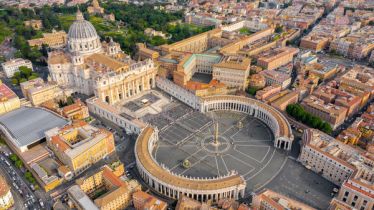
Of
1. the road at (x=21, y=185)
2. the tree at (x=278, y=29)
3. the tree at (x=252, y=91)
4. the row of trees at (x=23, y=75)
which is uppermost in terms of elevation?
the tree at (x=278, y=29)

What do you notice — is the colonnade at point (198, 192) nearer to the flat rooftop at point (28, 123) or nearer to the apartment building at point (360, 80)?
the flat rooftop at point (28, 123)

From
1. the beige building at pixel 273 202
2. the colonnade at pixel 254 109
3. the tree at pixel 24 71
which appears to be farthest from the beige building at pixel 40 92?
the beige building at pixel 273 202

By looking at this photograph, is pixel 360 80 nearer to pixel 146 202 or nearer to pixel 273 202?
pixel 273 202

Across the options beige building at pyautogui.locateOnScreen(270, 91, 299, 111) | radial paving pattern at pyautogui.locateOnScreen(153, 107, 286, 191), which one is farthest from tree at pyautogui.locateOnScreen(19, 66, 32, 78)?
beige building at pyautogui.locateOnScreen(270, 91, 299, 111)

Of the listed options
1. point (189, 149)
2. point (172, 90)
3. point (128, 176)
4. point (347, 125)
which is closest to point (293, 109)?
point (347, 125)

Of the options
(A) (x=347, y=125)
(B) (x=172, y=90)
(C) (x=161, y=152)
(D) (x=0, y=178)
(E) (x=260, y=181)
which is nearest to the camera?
(D) (x=0, y=178)

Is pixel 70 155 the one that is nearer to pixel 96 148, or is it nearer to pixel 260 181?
pixel 96 148

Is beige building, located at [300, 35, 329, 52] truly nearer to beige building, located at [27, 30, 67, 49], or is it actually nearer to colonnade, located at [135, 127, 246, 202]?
colonnade, located at [135, 127, 246, 202]
